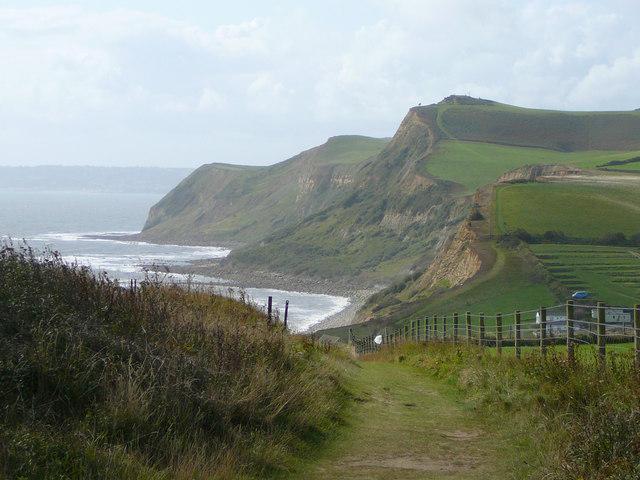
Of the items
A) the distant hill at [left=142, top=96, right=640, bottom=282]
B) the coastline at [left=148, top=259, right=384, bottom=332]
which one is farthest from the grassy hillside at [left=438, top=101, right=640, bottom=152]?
the coastline at [left=148, top=259, right=384, bottom=332]

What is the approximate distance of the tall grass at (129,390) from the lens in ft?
22.0

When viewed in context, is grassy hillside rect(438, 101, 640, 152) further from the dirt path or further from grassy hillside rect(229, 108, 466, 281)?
the dirt path

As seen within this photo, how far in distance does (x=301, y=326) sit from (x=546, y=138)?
117m

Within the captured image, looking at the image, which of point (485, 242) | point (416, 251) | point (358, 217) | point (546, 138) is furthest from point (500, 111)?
point (485, 242)

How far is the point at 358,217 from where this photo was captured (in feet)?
498

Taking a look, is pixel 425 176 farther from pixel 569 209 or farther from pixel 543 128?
pixel 569 209

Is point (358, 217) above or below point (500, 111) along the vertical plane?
below

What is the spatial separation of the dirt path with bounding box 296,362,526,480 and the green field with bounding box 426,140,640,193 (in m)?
120

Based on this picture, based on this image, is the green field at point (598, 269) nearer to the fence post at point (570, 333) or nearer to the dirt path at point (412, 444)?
the fence post at point (570, 333)

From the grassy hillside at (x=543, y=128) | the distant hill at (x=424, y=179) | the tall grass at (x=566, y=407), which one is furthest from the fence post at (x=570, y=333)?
the grassy hillside at (x=543, y=128)

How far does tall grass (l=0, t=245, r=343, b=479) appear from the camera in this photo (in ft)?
22.0

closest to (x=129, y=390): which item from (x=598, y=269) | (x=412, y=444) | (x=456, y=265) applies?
(x=412, y=444)

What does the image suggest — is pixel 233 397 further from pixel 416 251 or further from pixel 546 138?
pixel 546 138

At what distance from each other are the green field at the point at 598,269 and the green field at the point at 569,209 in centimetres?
463
